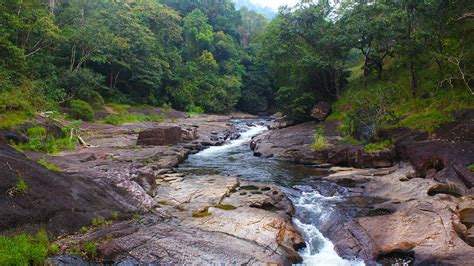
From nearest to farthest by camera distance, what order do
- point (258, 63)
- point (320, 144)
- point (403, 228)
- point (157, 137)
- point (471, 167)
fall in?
point (403, 228), point (471, 167), point (320, 144), point (157, 137), point (258, 63)

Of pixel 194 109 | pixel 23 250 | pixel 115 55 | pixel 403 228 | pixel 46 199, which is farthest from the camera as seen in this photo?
pixel 194 109

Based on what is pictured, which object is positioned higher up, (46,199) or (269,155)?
A: (46,199)

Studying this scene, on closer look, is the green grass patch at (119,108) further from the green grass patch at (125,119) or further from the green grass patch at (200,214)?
the green grass patch at (200,214)

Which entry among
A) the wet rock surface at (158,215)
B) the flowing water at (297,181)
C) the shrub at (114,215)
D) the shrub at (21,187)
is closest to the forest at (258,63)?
the flowing water at (297,181)

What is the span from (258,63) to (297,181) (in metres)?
51.3

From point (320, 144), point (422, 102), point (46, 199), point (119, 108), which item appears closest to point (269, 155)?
point (320, 144)

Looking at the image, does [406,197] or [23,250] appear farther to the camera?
[406,197]

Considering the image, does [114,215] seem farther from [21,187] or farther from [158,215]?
[21,187]

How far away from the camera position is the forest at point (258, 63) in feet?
66.3

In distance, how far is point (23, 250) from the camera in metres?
6.93

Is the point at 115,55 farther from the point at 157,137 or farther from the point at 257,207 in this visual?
the point at 257,207

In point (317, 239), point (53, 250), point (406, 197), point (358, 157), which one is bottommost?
point (317, 239)

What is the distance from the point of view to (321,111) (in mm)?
29766

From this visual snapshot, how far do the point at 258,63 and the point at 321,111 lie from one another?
38.0 metres
